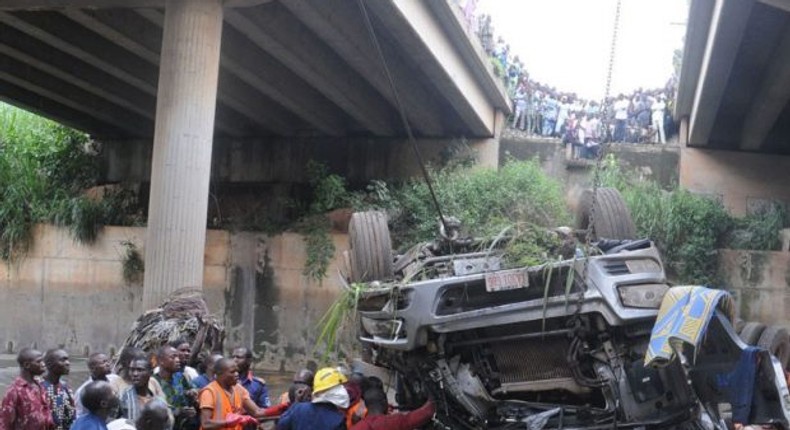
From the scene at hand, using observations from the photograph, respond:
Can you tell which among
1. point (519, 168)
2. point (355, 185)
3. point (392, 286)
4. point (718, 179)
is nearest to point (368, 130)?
point (355, 185)

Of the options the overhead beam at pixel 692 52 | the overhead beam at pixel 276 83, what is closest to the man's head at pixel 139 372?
the overhead beam at pixel 692 52

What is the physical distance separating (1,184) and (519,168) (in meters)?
12.0

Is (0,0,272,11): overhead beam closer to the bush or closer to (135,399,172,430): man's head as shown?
the bush

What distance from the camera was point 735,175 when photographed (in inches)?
802

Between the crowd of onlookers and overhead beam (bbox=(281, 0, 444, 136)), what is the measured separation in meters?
1.97

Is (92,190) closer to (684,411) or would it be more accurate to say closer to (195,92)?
(195,92)

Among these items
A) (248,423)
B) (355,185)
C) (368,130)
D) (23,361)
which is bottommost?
(248,423)

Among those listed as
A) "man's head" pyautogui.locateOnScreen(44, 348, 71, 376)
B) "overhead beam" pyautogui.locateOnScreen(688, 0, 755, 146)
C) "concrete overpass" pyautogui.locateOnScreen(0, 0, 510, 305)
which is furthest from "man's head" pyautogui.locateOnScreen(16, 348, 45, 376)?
"overhead beam" pyautogui.locateOnScreen(688, 0, 755, 146)

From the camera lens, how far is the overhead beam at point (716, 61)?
13.0 meters

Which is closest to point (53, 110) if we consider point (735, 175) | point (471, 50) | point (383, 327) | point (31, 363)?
point (471, 50)

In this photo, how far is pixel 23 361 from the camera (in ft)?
17.6

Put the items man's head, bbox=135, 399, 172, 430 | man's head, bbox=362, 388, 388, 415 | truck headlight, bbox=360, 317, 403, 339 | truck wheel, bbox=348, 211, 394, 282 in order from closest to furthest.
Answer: man's head, bbox=135, 399, 172, 430 < man's head, bbox=362, 388, 388, 415 < truck headlight, bbox=360, 317, 403, 339 < truck wheel, bbox=348, 211, 394, 282

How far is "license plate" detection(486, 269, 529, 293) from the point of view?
6.98 m

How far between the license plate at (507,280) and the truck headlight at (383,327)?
802 millimetres
